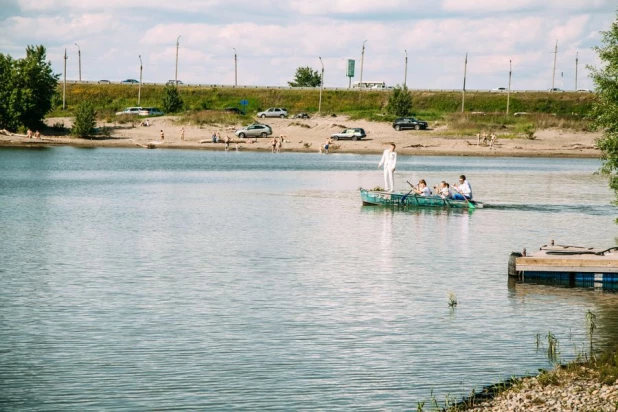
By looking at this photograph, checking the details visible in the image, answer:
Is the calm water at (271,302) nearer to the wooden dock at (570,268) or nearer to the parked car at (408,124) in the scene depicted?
the wooden dock at (570,268)

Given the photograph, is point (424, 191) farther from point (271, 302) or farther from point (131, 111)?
point (131, 111)

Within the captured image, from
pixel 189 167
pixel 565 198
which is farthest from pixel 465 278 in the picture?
pixel 189 167

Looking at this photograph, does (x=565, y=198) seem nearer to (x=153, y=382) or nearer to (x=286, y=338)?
(x=286, y=338)

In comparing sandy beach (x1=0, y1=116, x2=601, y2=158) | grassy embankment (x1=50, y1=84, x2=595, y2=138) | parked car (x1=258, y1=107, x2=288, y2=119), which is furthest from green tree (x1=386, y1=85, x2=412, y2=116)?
parked car (x1=258, y1=107, x2=288, y2=119)

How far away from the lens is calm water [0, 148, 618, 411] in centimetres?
1758

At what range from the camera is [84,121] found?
11250 cm

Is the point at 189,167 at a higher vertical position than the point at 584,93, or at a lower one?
lower

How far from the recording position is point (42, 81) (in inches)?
4437

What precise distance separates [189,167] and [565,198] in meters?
38.2

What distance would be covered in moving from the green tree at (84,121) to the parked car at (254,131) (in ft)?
56.7

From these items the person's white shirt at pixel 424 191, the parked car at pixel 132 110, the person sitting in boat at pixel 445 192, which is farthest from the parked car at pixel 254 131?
the person sitting in boat at pixel 445 192

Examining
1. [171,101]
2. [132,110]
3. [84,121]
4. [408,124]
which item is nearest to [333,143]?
[408,124]

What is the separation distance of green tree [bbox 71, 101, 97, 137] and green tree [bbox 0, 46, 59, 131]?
3.94 meters

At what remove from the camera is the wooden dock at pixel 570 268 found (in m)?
27.2
